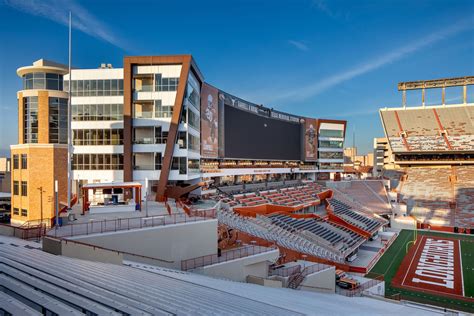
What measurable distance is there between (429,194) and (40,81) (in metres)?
61.6

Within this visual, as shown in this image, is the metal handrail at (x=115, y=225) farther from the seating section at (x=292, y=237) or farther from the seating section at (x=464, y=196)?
the seating section at (x=464, y=196)

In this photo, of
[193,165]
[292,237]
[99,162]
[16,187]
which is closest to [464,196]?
[292,237]

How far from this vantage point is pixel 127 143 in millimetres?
28906

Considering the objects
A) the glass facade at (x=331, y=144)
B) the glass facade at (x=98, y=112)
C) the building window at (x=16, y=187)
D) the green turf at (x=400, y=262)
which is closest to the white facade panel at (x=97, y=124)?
the glass facade at (x=98, y=112)

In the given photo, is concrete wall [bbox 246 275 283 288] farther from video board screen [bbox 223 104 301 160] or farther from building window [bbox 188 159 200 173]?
video board screen [bbox 223 104 301 160]

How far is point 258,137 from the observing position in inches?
2232

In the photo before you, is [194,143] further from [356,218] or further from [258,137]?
[356,218]

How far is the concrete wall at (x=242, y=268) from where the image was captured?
56.4 feet

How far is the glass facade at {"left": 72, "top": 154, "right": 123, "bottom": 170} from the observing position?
3011 cm

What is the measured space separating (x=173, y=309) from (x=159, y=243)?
390 inches

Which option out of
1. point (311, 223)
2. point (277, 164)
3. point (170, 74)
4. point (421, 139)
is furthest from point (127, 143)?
point (421, 139)

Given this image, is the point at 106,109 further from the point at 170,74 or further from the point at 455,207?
the point at 455,207

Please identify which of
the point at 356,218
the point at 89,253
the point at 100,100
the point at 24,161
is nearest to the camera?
the point at 89,253

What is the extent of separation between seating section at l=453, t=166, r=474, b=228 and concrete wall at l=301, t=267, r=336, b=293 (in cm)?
3600
